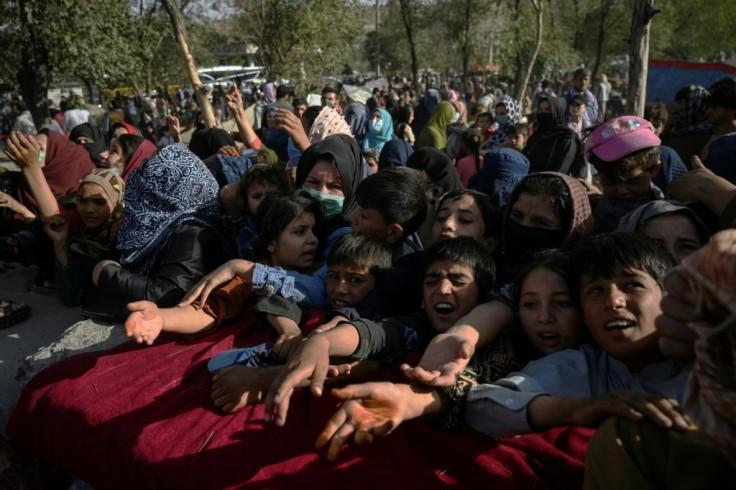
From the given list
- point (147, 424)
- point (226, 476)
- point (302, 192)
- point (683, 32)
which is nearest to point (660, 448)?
point (226, 476)

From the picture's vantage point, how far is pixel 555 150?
229 inches

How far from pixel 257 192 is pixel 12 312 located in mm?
1817

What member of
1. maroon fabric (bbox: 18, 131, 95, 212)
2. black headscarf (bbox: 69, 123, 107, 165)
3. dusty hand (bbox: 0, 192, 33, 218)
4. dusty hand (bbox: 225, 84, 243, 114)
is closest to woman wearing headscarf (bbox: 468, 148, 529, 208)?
dusty hand (bbox: 225, 84, 243, 114)

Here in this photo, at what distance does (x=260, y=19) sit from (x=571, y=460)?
1590 cm

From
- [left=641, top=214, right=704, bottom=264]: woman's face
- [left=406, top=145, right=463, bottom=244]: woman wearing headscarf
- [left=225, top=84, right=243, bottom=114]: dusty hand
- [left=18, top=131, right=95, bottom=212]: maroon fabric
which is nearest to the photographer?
[left=641, top=214, right=704, bottom=264]: woman's face

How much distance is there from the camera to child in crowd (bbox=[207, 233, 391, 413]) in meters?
2.28

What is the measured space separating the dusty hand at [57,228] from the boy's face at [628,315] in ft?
11.2

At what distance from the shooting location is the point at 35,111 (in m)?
11.2

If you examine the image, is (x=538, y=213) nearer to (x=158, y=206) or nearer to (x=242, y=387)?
(x=242, y=387)

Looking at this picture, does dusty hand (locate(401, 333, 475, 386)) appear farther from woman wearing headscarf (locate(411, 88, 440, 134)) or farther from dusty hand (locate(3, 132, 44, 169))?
woman wearing headscarf (locate(411, 88, 440, 134))

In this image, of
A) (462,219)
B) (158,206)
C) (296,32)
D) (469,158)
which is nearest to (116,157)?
(158,206)

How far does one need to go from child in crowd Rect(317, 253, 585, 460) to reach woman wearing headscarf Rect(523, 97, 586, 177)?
148 inches

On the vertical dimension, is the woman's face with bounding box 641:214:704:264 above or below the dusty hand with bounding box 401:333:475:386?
above

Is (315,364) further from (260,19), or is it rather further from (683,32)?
(683,32)
